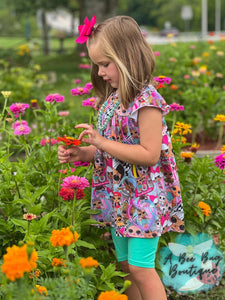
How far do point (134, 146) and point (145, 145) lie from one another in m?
0.05

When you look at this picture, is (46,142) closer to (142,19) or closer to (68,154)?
(68,154)

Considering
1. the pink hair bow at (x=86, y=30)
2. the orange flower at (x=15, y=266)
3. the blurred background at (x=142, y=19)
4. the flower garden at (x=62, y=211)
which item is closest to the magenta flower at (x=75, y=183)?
the flower garden at (x=62, y=211)

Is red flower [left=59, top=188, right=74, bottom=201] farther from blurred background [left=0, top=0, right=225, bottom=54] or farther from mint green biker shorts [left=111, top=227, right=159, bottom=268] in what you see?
blurred background [left=0, top=0, right=225, bottom=54]

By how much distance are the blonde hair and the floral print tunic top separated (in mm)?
48

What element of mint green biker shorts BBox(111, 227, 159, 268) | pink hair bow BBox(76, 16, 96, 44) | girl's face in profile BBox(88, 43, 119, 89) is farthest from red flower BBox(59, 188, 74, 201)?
pink hair bow BBox(76, 16, 96, 44)

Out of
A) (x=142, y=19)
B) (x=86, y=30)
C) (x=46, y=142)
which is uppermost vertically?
(x=86, y=30)

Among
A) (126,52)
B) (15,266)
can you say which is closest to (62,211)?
(126,52)

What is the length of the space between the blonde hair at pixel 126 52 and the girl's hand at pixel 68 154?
0.33 m

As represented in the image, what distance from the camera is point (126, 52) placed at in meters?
1.93

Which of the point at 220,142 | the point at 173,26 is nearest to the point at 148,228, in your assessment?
the point at 220,142

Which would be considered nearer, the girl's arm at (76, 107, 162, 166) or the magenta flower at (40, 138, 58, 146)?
the girl's arm at (76, 107, 162, 166)

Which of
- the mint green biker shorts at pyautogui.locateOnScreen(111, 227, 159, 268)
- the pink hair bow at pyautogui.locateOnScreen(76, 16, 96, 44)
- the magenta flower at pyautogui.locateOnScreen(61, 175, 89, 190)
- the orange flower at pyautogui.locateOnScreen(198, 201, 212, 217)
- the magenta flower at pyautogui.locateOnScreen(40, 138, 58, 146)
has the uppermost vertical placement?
the pink hair bow at pyautogui.locateOnScreen(76, 16, 96, 44)

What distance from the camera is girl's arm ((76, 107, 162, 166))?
1877mm

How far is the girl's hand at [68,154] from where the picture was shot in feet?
6.75
